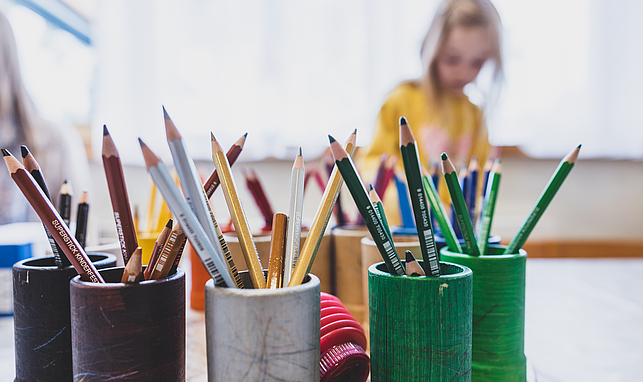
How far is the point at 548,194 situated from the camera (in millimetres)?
284

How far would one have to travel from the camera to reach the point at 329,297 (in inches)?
12.6

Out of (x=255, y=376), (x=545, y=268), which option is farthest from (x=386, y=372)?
(x=545, y=268)

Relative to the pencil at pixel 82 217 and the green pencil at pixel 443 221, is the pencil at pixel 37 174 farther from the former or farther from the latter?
the green pencil at pixel 443 221

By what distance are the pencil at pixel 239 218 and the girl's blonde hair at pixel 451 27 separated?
1.14 metres

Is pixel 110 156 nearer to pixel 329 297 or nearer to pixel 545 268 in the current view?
pixel 329 297

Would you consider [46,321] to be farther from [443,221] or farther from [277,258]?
[443,221]

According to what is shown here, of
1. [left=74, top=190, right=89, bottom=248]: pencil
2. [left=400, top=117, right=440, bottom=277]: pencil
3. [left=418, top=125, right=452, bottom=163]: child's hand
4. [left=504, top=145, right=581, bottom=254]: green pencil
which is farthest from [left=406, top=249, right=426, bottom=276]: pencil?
[left=418, top=125, right=452, bottom=163]: child's hand

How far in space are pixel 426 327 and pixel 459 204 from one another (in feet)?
0.31

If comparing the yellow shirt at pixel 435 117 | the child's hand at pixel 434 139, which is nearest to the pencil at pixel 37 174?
the yellow shirt at pixel 435 117

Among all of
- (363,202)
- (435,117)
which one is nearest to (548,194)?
(363,202)

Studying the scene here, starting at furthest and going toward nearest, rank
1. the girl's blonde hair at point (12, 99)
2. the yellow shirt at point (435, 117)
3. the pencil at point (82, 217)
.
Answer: the yellow shirt at point (435, 117)
the girl's blonde hair at point (12, 99)
the pencil at point (82, 217)

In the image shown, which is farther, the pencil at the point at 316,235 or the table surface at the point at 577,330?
the table surface at the point at 577,330

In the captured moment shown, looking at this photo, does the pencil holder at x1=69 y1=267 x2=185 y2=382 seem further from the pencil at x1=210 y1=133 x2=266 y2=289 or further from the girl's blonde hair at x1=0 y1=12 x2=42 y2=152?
the girl's blonde hair at x1=0 y1=12 x2=42 y2=152

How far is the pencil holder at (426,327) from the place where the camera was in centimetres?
A: 22
